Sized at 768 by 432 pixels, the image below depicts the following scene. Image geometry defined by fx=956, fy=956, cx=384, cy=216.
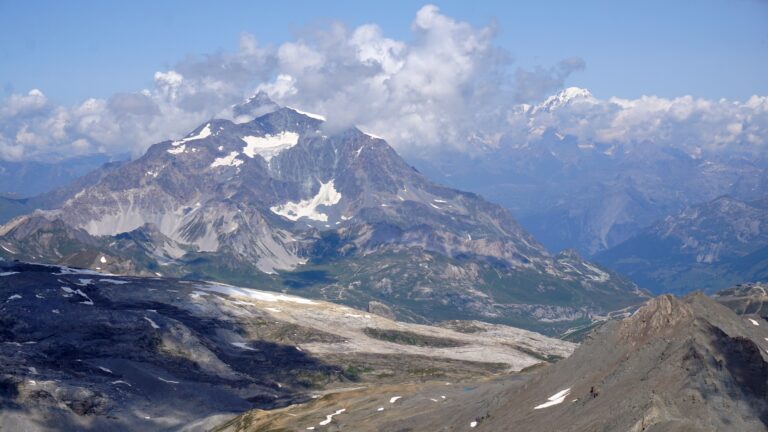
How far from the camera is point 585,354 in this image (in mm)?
153500

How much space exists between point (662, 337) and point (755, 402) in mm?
23732

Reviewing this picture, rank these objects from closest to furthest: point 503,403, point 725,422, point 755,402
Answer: point 725,422 < point 755,402 < point 503,403

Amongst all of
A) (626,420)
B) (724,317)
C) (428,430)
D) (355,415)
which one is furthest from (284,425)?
(626,420)

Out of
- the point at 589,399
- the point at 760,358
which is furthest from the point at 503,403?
the point at 760,358

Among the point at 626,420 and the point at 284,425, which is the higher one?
the point at 626,420

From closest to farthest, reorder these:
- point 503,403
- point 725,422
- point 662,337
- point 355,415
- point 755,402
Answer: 1. point 725,422
2. point 755,402
3. point 662,337
4. point 503,403
5. point 355,415

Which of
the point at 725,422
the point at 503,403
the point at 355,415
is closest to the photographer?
the point at 725,422

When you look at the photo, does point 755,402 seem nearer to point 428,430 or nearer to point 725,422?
point 725,422

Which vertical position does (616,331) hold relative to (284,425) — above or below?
above

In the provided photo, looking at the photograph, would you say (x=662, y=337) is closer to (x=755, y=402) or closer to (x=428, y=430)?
(x=755, y=402)

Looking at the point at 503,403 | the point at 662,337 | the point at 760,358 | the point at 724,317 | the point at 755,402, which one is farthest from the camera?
the point at 724,317

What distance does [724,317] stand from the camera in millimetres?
165875

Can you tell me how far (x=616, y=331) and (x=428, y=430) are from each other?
3456 centimetres

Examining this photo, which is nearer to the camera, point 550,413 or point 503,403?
point 550,413
